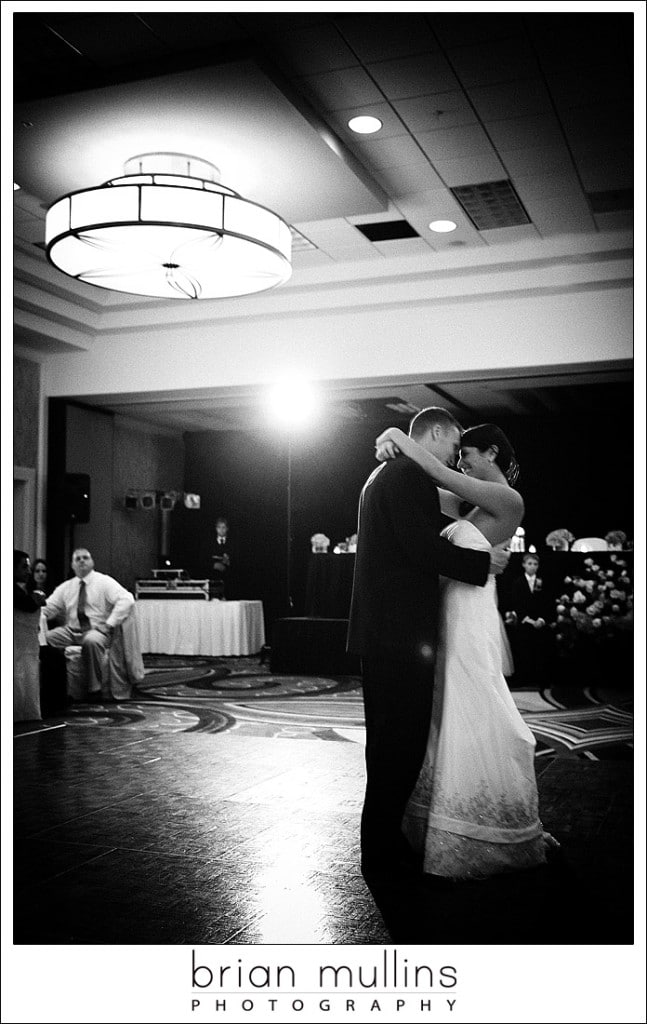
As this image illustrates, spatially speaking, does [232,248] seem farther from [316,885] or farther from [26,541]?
[26,541]

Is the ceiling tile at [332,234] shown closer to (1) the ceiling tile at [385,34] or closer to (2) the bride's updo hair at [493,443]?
(1) the ceiling tile at [385,34]

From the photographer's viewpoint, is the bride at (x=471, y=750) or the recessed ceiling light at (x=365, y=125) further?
the recessed ceiling light at (x=365, y=125)

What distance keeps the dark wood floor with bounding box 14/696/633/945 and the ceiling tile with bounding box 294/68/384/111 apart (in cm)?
376

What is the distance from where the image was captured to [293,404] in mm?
10742

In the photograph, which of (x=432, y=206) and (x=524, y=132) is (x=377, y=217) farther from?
(x=524, y=132)

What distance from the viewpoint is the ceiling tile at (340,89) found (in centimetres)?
470

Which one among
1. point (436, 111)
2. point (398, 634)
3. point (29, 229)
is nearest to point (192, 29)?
point (436, 111)

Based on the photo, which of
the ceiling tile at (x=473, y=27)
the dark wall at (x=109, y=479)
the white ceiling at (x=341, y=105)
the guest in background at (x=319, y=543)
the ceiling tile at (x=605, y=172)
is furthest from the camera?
the guest in background at (x=319, y=543)

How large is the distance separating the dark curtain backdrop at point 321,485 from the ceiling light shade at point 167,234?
18.9 ft

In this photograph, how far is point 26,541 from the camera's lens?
9133 millimetres

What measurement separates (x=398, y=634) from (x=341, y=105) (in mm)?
3485

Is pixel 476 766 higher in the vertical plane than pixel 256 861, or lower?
higher

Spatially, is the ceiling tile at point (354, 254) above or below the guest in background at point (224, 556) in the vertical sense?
above

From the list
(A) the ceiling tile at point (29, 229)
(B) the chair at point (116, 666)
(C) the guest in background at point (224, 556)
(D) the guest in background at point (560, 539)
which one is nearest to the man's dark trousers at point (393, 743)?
(B) the chair at point (116, 666)
